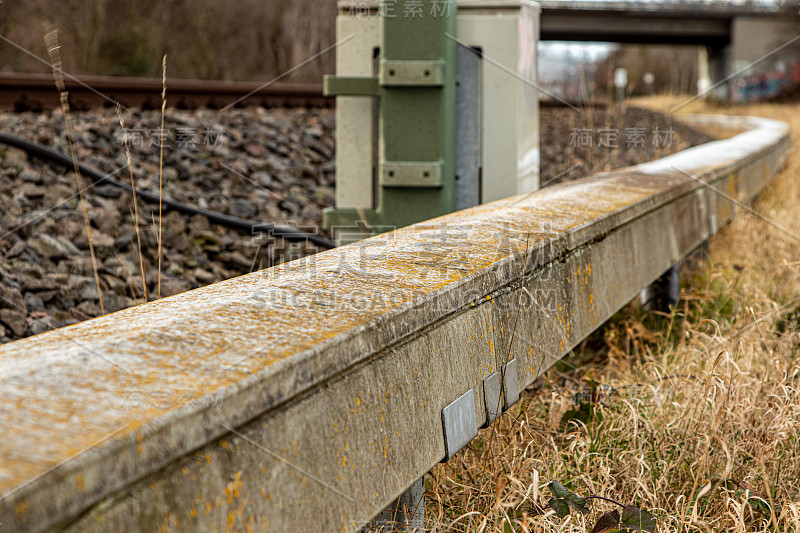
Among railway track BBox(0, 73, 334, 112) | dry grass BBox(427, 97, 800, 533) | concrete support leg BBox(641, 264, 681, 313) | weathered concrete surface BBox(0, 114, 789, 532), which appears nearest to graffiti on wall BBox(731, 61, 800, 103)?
railway track BBox(0, 73, 334, 112)

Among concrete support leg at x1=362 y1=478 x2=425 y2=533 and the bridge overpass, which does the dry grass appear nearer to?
concrete support leg at x1=362 y1=478 x2=425 y2=533

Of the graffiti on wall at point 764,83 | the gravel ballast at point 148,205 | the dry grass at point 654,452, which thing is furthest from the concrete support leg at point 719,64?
the dry grass at point 654,452

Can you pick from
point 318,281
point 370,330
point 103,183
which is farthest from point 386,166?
point 370,330

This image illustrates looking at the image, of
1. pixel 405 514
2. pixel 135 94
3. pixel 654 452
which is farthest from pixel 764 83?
pixel 405 514

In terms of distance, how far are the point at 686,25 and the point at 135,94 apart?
153 feet

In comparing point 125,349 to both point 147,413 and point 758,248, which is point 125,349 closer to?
point 147,413

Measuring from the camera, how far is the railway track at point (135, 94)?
6.56m

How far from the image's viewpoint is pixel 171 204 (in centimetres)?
443

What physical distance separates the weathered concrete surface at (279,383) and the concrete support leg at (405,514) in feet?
0.45

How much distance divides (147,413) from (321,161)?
5.66m

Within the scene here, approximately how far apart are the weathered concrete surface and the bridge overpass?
43.0m

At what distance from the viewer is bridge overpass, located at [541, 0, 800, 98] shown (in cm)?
4375

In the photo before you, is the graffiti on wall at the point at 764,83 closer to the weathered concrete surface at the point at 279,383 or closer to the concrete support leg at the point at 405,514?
the weathered concrete surface at the point at 279,383

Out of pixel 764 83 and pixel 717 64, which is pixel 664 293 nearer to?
pixel 764 83
